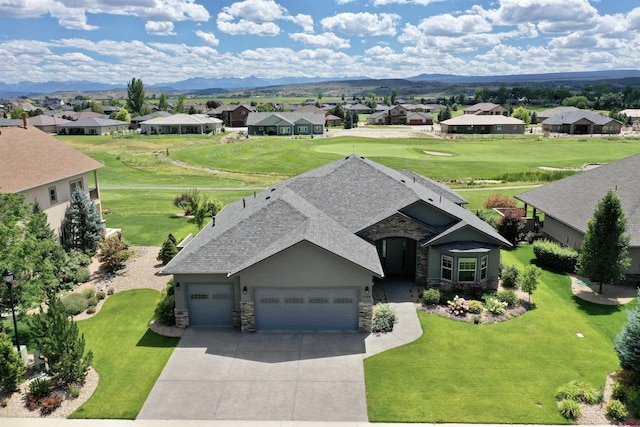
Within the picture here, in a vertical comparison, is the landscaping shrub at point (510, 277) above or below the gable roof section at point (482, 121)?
below

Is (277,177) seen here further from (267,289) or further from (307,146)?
(267,289)

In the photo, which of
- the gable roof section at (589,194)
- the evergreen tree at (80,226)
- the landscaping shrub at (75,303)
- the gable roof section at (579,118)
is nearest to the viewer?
the landscaping shrub at (75,303)

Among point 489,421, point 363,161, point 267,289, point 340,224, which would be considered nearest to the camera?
point 489,421

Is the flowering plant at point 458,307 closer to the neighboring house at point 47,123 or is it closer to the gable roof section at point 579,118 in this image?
the gable roof section at point 579,118

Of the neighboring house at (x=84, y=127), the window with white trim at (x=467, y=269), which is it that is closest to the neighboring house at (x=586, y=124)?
the window with white trim at (x=467, y=269)

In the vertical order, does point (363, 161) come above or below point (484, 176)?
above

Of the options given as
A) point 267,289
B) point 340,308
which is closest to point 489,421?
point 340,308

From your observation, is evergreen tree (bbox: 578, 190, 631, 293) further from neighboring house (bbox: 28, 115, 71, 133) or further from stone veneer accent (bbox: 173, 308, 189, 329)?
neighboring house (bbox: 28, 115, 71, 133)
